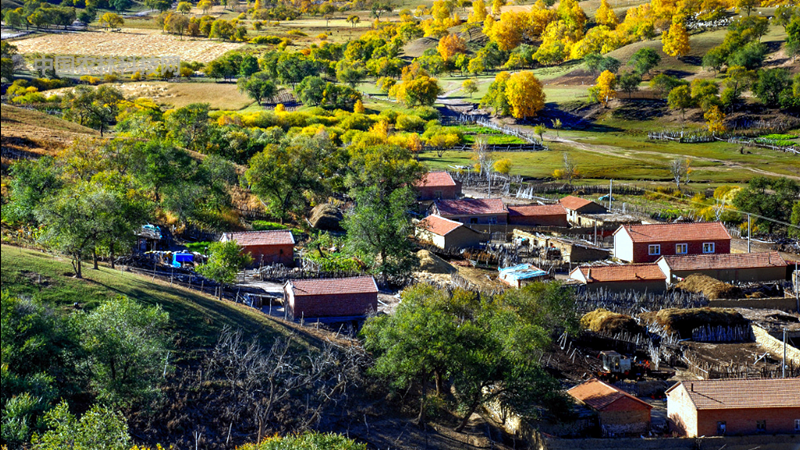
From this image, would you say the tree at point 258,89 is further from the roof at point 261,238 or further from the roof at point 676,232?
the roof at point 676,232

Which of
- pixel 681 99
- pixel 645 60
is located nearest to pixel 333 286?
pixel 681 99

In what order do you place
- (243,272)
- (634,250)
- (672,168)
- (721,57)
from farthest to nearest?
(721,57)
(672,168)
(634,250)
(243,272)

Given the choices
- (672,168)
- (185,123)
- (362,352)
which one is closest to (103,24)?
(185,123)

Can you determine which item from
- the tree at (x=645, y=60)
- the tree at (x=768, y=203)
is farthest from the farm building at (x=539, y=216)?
the tree at (x=645, y=60)

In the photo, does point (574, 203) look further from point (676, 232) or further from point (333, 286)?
point (333, 286)

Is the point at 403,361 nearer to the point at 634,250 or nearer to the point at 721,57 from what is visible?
the point at 634,250

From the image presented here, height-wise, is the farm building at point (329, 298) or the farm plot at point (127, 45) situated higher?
the farm plot at point (127, 45)
